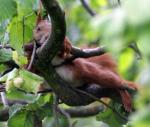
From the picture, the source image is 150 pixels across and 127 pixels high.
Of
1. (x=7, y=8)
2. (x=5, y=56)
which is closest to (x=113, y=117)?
(x=5, y=56)

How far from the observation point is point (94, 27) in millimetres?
402

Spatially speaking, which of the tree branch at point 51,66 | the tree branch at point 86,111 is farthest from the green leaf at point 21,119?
the tree branch at point 86,111

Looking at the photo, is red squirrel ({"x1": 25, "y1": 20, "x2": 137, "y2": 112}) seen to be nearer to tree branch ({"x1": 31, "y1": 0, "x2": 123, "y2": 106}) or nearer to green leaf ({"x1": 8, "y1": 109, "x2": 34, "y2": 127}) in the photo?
tree branch ({"x1": 31, "y1": 0, "x2": 123, "y2": 106})

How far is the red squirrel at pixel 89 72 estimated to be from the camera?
194 cm

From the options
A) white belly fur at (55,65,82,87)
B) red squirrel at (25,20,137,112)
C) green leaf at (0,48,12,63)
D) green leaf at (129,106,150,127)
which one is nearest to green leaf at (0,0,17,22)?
green leaf at (0,48,12,63)

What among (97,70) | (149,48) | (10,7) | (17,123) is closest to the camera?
(149,48)

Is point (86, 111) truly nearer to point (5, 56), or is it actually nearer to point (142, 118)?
point (5, 56)

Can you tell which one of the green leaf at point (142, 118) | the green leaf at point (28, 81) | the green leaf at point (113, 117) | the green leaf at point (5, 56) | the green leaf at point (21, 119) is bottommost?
the green leaf at point (113, 117)

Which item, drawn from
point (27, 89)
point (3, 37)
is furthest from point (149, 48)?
point (3, 37)

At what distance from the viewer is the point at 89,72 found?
85.5 inches

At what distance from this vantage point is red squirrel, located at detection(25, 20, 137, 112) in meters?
1.94

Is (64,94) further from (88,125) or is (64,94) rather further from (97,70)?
(88,125)

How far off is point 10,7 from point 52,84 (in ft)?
1.43

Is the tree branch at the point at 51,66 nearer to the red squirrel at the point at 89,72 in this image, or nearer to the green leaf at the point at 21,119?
the red squirrel at the point at 89,72
